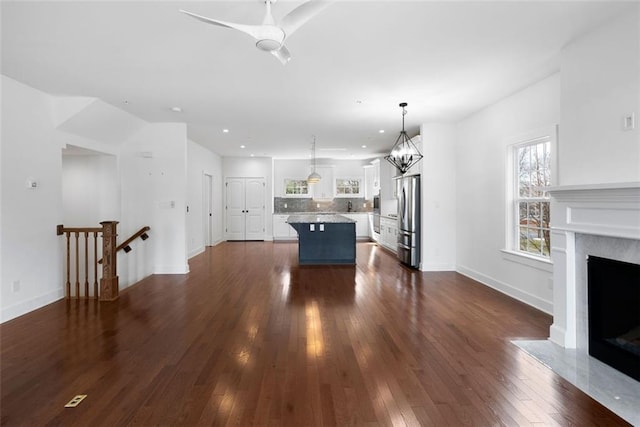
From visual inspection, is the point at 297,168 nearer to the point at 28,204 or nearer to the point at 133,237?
the point at 133,237

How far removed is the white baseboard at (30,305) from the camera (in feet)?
11.6

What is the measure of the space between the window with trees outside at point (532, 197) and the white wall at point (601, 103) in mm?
943

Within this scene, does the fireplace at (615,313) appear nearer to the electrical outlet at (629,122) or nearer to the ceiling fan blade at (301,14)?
the electrical outlet at (629,122)

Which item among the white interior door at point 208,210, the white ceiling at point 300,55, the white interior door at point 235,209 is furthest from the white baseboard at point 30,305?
the white interior door at point 235,209

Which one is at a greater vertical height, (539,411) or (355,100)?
(355,100)

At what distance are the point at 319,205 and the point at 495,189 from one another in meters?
6.61

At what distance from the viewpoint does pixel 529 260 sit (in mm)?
3973

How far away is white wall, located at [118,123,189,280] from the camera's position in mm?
5746

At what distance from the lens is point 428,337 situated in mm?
3053

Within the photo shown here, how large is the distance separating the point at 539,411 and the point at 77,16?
170 inches

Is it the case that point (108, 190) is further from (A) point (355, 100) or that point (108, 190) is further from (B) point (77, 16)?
(A) point (355, 100)

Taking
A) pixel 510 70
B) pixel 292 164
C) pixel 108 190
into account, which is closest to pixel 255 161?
pixel 292 164

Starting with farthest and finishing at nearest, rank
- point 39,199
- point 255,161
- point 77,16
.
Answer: point 255,161 < point 39,199 < point 77,16

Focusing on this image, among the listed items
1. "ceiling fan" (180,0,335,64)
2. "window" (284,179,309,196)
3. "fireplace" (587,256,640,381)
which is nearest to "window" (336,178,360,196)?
"window" (284,179,309,196)
